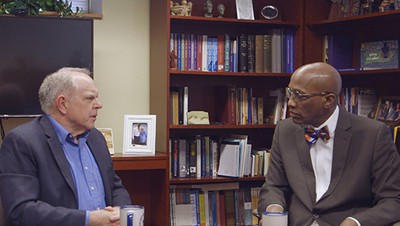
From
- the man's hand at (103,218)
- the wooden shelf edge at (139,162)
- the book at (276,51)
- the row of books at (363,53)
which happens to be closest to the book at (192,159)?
the wooden shelf edge at (139,162)

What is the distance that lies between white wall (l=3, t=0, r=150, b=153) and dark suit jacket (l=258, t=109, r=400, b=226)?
172cm

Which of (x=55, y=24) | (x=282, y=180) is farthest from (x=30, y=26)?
(x=282, y=180)

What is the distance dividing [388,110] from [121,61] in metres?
1.88

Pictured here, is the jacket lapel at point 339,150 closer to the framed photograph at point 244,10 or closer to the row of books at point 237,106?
the row of books at point 237,106

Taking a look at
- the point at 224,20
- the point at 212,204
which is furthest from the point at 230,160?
the point at 224,20

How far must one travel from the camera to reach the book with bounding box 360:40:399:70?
12.7ft

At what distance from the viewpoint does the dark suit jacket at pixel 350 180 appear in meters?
2.57

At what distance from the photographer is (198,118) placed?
13.3 ft

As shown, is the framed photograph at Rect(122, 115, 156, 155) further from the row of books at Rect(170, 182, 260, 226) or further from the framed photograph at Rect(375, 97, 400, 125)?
the framed photograph at Rect(375, 97, 400, 125)

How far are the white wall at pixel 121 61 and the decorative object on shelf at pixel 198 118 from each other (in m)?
0.39

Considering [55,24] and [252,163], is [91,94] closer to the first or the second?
[55,24]

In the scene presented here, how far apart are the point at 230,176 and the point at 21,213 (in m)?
1.99

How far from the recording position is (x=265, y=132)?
14.9 feet

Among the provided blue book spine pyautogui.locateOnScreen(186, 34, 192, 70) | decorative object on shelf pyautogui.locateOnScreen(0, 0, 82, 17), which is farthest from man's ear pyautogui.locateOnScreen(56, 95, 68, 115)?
blue book spine pyautogui.locateOnScreen(186, 34, 192, 70)
